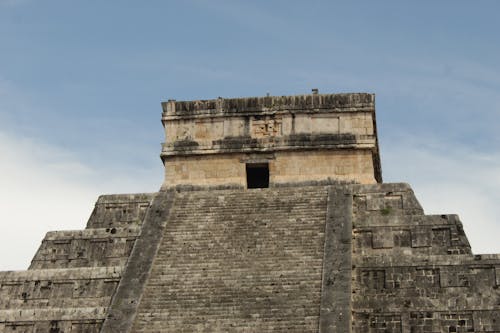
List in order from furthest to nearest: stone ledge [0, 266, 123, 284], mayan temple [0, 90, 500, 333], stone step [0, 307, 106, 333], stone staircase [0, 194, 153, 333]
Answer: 1. stone ledge [0, 266, 123, 284]
2. stone staircase [0, 194, 153, 333]
3. stone step [0, 307, 106, 333]
4. mayan temple [0, 90, 500, 333]

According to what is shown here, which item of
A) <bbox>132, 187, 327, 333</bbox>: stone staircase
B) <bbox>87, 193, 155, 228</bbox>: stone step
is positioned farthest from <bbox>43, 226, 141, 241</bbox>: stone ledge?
<bbox>132, 187, 327, 333</bbox>: stone staircase

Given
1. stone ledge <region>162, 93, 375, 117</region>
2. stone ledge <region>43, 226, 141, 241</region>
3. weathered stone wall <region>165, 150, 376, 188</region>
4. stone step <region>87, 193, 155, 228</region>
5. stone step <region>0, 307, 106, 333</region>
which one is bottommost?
stone step <region>0, 307, 106, 333</region>

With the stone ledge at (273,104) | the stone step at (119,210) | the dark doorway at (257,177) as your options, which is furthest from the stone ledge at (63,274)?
the stone ledge at (273,104)

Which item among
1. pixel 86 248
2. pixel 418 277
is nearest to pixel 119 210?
pixel 86 248

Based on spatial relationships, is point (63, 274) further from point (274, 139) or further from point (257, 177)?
point (274, 139)

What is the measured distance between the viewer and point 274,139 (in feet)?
71.3

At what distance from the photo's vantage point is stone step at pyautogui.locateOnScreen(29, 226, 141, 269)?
1933 cm

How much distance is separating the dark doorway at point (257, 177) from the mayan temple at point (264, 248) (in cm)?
4

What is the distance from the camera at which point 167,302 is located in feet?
56.9

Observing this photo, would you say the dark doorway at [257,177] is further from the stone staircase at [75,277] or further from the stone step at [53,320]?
the stone step at [53,320]

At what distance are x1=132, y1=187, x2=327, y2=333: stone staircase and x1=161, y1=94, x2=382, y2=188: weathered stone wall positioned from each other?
89 centimetres

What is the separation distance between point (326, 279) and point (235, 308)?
183 cm

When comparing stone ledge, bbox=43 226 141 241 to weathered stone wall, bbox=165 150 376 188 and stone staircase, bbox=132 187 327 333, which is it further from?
weathered stone wall, bbox=165 150 376 188

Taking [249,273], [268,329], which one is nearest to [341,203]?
[249,273]
